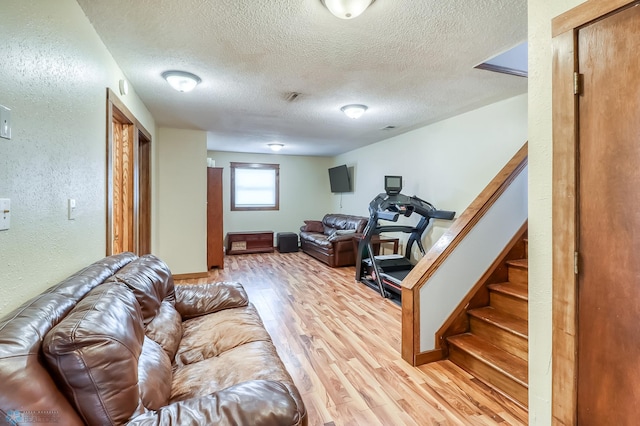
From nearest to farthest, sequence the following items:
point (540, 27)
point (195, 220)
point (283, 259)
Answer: point (540, 27) < point (195, 220) < point (283, 259)

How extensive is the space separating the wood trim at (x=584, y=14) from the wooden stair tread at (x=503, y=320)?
6.14 feet

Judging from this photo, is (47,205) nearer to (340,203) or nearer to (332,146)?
(332,146)

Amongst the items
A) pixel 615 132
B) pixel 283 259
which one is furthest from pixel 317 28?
pixel 283 259

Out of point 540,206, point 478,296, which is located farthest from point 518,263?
point 540,206

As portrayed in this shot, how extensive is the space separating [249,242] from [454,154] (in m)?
4.76

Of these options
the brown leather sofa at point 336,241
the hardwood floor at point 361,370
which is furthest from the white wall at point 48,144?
the brown leather sofa at point 336,241

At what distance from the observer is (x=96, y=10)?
1778 millimetres

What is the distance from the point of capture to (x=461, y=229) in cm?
242

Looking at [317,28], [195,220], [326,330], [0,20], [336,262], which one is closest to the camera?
[0,20]

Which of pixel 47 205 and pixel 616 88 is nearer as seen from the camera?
pixel 616 88

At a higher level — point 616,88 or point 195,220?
point 616,88

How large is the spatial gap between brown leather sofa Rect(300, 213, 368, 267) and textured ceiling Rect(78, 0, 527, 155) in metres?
2.39

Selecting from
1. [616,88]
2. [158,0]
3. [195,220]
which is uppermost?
[158,0]

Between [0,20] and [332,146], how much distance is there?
5.58 metres
